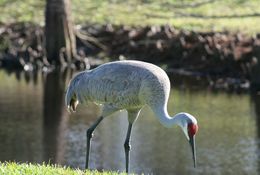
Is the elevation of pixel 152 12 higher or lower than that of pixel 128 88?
lower

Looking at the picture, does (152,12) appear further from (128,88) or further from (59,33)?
(128,88)

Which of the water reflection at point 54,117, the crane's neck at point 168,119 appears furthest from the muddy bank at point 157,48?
the crane's neck at point 168,119

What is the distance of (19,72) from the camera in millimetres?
32562

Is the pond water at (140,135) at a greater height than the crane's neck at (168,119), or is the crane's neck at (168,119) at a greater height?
the crane's neck at (168,119)

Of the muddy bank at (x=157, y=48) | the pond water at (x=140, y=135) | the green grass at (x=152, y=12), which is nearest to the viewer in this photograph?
the pond water at (x=140, y=135)

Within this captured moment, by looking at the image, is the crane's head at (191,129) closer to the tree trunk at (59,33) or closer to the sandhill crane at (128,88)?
the sandhill crane at (128,88)

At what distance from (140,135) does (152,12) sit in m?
17.9

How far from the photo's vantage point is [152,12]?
127 ft

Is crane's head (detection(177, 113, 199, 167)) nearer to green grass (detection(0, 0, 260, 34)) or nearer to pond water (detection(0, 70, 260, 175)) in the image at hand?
pond water (detection(0, 70, 260, 175))

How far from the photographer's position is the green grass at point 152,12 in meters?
35.7

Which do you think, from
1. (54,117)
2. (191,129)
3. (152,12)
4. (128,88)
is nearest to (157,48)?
(152,12)

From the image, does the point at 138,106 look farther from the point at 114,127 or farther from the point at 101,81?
the point at 114,127

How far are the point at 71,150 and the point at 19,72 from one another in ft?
43.6

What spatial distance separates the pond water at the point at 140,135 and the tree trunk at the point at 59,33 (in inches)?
186
